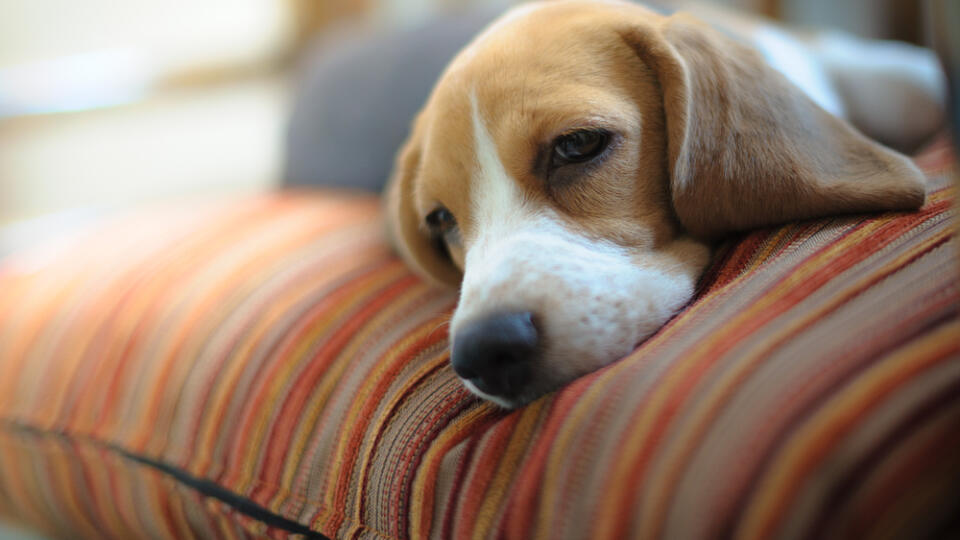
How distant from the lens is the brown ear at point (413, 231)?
4.81 ft

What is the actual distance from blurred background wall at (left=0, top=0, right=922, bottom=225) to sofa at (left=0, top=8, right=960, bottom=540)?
215 centimetres

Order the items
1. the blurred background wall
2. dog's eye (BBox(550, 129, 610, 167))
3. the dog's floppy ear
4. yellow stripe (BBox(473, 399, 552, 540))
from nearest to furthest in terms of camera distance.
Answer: yellow stripe (BBox(473, 399, 552, 540))
the dog's floppy ear
dog's eye (BBox(550, 129, 610, 167))
the blurred background wall

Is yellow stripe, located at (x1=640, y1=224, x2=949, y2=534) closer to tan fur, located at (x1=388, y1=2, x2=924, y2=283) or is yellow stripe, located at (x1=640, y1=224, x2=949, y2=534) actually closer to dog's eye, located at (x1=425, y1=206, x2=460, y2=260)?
tan fur, located at (x1=388, y1=2, x2=924, y2=283)

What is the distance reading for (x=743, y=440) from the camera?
0.66 metres

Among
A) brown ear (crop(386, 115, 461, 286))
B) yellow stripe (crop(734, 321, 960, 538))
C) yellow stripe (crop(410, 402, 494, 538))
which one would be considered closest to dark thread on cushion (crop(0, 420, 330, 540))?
yellow stripe (crop(410, 402, 494, 538))

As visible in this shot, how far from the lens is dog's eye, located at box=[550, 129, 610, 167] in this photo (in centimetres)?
117

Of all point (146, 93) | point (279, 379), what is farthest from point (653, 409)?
point (146, 93)

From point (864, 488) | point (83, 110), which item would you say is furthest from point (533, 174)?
point (83, 110)

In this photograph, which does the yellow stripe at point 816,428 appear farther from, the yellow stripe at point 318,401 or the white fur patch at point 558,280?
the yellow stripe at point 318,401

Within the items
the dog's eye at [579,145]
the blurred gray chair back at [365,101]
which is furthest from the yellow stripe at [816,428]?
the blurred gray chair back at [365,101]

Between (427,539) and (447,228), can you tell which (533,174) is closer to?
(447,228)

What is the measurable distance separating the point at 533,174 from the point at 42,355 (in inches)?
48.4

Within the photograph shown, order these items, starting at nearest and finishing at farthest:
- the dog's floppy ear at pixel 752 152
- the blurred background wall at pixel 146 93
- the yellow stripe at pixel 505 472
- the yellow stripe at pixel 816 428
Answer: the yellow stripe at pixel 816 428, the yellow stripe at pixel 505 472, the dog's floppy ear at pixel 752 152, the blurred background wall at pixel 146 93

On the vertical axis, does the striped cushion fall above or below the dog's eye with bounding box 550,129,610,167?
below
